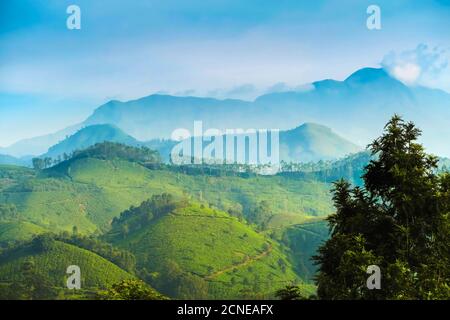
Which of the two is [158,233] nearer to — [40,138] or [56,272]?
[56,272]

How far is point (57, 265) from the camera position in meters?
35.9

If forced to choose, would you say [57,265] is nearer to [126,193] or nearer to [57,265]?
[57,265]

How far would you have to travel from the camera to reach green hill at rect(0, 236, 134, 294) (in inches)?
1346

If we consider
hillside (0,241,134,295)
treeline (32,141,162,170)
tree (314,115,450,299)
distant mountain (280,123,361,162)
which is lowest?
hillside (0,241,134,295)

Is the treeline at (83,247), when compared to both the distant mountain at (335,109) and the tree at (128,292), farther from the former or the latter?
the distant mountain at (335,109)

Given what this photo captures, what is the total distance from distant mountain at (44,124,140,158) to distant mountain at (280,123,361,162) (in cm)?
3582

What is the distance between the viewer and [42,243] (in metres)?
36.9

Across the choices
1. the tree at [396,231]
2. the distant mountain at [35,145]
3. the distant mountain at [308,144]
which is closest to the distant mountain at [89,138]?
the distant mountain at [35,145]

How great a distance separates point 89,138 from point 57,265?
9758 cm

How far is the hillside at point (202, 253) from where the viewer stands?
36.5 meters

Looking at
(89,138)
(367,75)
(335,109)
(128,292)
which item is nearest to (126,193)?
(128,292)

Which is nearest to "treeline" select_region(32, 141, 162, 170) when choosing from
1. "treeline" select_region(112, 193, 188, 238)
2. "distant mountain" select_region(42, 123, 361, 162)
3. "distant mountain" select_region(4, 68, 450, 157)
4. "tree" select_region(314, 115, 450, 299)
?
"treeline" select_region(112, 193, 188, 238)

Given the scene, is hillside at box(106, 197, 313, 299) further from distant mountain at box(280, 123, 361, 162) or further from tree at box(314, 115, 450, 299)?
distant mountain at box(280, 123, 361, 162)

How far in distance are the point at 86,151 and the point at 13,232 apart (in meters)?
22.6
